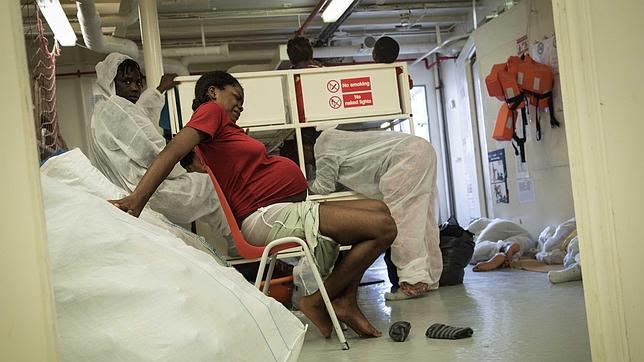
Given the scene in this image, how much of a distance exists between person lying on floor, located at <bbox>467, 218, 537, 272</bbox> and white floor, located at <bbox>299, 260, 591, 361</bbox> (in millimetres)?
933

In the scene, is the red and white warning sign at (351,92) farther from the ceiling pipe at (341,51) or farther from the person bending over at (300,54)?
the ceiling pipe at (341,51)

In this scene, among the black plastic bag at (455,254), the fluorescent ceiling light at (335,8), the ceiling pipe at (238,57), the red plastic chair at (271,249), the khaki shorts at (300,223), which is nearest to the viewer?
the red plastic chair at (271,249)

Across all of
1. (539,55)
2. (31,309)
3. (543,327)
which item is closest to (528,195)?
(539,55)

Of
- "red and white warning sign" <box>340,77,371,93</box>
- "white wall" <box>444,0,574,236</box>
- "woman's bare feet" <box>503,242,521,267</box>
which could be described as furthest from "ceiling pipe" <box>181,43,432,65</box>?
"red and white warning sign" <box>340,77,371,93</box>

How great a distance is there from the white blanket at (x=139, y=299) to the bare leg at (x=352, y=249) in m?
0.96

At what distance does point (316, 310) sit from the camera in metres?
2.85

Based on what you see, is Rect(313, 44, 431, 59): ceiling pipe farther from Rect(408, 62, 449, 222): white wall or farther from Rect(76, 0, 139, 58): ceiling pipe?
Rect(76, 0, 139, 58): ceiling pipe

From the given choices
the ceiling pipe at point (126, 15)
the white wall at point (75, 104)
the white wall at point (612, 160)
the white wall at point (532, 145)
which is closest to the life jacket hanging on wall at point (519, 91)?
the white wall at point (532, 145)

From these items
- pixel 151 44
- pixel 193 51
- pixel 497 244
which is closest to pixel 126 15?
pixel 193 51

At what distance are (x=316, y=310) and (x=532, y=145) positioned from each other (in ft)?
14.7

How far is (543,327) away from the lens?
2.69 metres

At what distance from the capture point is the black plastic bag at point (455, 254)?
14.7ft

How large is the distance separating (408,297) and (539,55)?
3332 mm

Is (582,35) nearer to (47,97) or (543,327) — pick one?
(543,327)
